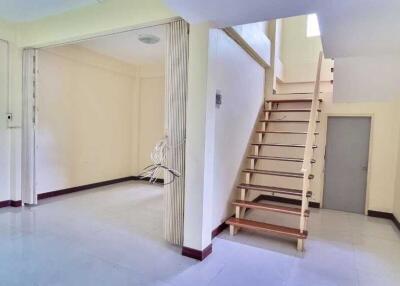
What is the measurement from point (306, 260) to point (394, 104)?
130 inches

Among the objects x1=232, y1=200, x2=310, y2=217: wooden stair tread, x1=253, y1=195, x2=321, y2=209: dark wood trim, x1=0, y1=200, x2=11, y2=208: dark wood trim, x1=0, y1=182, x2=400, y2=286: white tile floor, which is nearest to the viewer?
x1=0, y1=182, x2=400, y2=286: white tile floor

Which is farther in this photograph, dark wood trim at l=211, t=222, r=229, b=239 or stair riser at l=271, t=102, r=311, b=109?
stair riser at l=271, t=102, r=311, b=109

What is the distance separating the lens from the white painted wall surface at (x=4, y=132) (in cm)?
413

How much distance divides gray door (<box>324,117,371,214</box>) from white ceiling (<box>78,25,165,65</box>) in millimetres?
3707

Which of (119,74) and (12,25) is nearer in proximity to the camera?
(12,25)

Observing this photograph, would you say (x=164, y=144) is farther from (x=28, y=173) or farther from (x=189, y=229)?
(x=28, y=173)

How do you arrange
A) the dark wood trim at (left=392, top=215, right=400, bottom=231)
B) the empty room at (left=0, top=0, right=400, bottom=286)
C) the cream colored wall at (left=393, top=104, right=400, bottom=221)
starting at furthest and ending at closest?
the cream colored wall at (left=393, top=104, right=400, bottom=221) → the dark wood trim at (left=392, top=215, right=400, bottom=231) → the empty room at (left=0, top=0, right=400, bottom=286)

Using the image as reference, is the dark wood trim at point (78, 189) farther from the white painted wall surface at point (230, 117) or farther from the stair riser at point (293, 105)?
the stair riser at point (293, 105)

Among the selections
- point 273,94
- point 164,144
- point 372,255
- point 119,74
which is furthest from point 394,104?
point 119,74

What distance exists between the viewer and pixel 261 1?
2236 millimetres

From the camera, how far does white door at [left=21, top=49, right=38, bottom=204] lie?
4.24m

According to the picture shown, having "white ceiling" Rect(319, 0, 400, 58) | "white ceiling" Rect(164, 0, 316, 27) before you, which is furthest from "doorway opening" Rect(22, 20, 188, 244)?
"white ceiling" Rect(319, 0, 400, 58)

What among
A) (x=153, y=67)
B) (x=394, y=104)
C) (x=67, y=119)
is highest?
(x=153, y=67)

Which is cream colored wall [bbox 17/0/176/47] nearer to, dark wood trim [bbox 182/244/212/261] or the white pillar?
the white pillar
